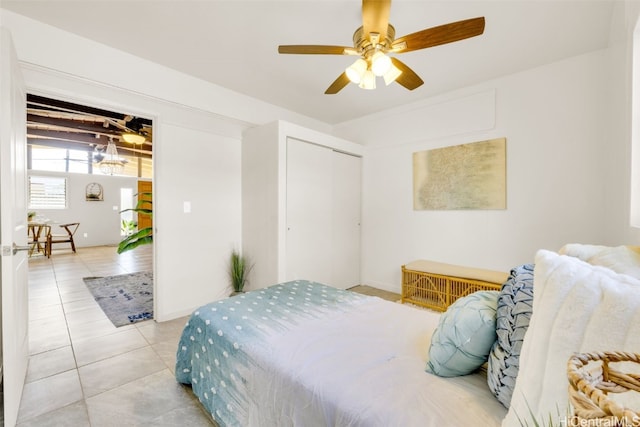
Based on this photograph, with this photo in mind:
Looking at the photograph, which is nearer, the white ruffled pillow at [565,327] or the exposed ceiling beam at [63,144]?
the white ruffled pillow at [565,327]

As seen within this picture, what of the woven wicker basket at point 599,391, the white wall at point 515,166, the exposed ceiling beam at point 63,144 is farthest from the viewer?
the exposed ceiling beam at point 63,144

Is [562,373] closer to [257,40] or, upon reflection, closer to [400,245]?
[257,40]

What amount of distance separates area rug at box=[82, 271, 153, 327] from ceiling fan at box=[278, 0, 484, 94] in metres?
3.11

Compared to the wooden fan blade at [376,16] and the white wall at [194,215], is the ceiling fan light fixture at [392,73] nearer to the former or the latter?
the wooden fan blade at [376,16]

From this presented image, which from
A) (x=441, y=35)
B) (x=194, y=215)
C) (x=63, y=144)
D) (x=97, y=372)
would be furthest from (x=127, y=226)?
(x=441, y=35)

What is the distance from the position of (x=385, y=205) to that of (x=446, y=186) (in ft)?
2.89

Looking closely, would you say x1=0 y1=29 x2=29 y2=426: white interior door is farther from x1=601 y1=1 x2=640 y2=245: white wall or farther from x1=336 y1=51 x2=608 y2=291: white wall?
x1=336 y1=51 x2=608 y2=291: white wall

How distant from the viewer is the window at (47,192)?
280 inches

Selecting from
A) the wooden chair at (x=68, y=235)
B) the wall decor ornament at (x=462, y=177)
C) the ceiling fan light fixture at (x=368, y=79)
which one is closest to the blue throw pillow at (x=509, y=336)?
the ceiling fan light fixture at (x=368, y=79)

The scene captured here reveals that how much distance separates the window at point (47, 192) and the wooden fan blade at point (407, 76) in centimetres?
937

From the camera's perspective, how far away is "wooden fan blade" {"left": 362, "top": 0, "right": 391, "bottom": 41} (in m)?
1.51

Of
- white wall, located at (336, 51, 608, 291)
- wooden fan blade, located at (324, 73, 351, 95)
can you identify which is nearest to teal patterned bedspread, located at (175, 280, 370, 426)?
wooden fan blade, located at (324, 73, 351, 95)

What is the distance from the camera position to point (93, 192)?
8.02 meters

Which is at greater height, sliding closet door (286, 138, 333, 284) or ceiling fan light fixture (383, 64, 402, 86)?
ceiling fan light fixture (383, 64, 402, 86)
